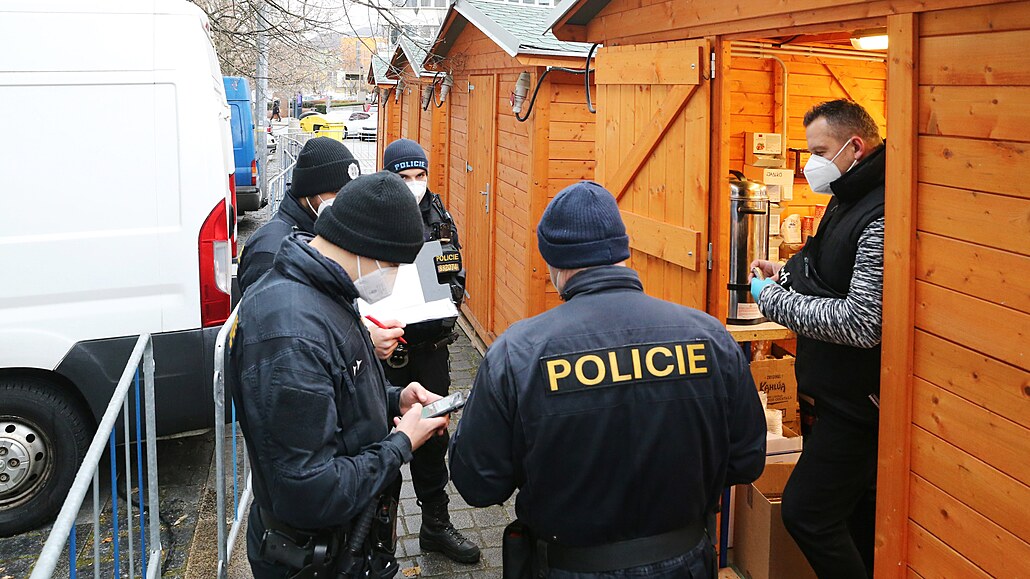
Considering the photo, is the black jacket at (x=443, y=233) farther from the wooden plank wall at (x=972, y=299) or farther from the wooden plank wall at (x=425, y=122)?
the wooden plank wall at (x=425, y=122)

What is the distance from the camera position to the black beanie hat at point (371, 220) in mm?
2580

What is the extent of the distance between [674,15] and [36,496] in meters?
4.37

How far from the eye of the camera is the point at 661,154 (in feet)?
15.3

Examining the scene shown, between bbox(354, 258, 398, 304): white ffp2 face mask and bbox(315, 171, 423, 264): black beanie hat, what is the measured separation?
0.06m

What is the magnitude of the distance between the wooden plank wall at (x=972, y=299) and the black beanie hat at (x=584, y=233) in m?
1.07

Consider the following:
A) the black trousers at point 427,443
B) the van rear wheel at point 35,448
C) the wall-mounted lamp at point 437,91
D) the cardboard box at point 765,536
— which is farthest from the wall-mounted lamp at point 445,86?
the cardboard box at point 765,536

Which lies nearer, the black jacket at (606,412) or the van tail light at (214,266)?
the black jacket at (606,412)

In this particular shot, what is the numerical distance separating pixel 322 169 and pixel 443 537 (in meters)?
2.00

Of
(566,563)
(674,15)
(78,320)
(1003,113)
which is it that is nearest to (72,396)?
(78,320)

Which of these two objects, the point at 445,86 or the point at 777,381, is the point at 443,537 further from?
the point at 445,86

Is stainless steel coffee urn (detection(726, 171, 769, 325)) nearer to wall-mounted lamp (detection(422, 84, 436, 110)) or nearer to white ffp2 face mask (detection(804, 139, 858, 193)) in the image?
white ffp2 face mask (detection(804, 139, 858, 193))

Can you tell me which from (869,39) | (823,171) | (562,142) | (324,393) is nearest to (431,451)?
(324,393)

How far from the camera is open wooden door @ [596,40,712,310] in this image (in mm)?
4250

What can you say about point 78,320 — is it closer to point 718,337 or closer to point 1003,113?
point 718,337
